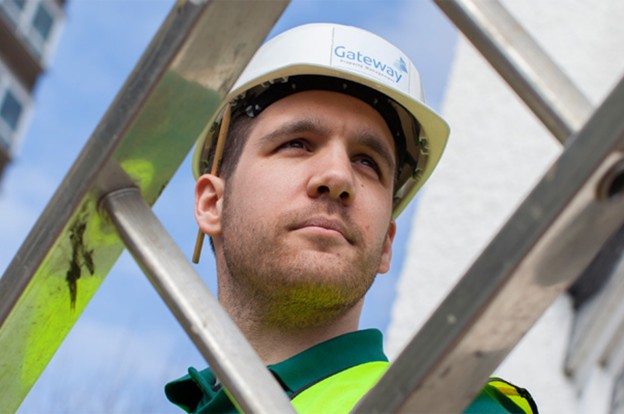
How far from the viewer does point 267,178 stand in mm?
1874

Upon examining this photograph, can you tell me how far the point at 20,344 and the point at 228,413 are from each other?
520mm

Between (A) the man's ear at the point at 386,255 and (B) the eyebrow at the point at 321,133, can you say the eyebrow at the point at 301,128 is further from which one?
(A) the man's ear at the point at 386,255

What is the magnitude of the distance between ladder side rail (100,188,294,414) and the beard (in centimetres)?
69

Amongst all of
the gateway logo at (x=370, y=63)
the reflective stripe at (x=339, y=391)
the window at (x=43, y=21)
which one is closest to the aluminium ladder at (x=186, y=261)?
the reflective stripe at (x=339, y=391)

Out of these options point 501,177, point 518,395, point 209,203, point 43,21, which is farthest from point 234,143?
point 43,21

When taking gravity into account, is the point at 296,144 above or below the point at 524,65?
above

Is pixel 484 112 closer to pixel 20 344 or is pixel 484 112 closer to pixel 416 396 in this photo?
pixel 20 344

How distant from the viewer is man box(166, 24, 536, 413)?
1734 millimetres

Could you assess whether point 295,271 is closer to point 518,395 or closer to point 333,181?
point 333,181

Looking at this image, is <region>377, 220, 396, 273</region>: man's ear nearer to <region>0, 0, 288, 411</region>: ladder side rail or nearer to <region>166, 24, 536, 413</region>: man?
<region>166, 24, 536, 413</region>: man

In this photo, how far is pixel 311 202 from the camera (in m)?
1.74

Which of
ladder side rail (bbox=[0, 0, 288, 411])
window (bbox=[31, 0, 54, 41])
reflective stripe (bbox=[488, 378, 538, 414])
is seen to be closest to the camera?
ladder side rail (bbox=[0, 0, 288, 411])

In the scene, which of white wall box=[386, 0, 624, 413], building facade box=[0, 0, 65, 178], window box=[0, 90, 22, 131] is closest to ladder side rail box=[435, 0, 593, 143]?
white wall box=[386, 0, 624, 413]

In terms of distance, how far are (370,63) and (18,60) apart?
1664 centimetres
